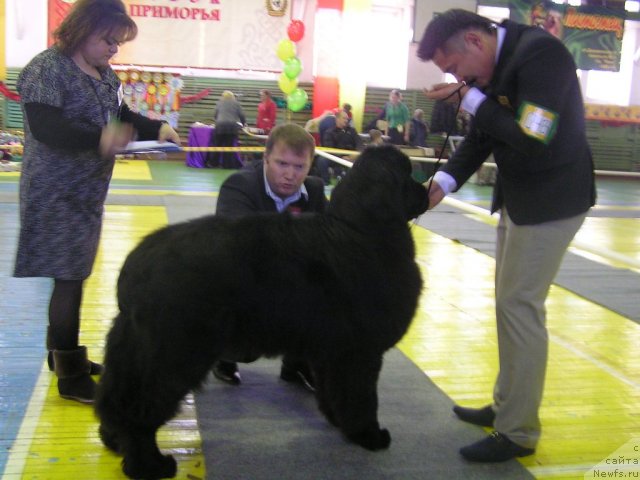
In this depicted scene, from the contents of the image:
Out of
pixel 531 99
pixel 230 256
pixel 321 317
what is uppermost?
pixel 531 99

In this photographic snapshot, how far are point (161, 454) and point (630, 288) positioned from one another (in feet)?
14.6

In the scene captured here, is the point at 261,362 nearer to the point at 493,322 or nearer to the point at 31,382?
the point at 31,382

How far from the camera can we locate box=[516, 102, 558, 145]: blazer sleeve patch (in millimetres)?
2238

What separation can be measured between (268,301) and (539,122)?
1102mm

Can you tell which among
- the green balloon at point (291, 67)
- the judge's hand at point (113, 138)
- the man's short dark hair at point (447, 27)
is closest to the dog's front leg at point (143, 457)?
the judge's hand at point (113, 138)

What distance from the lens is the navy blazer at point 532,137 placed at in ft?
7.51

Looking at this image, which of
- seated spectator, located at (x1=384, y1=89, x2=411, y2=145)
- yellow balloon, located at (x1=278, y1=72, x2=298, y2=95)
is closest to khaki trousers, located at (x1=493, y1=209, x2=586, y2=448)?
yellow balloon, located at (x1=278, y1=72, x2=298, y2=95)

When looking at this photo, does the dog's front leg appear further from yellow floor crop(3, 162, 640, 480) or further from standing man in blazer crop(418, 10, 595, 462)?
standing man in blazer crop(418, 10, 595, 462)

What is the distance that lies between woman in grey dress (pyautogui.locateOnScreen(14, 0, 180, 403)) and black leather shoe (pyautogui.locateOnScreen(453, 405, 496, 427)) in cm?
169

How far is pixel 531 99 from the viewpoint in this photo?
89.4 inches

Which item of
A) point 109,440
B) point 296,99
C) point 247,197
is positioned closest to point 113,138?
point 247,197

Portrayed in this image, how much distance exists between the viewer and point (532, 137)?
226cm

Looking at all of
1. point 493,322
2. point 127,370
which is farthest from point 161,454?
point 493,322

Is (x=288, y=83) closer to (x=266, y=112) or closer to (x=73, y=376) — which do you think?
(x=266, y=112)
